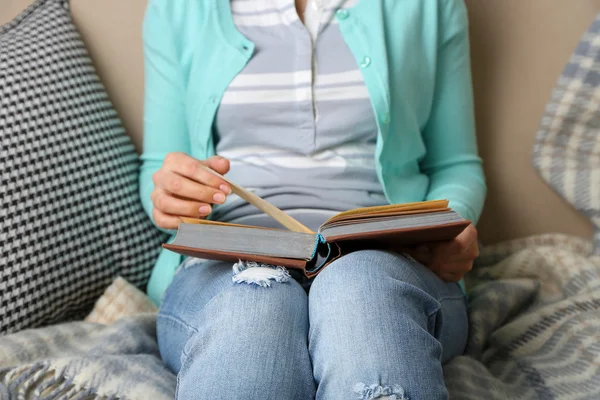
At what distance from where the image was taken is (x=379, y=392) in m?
0.52

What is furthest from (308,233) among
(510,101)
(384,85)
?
(510,101)

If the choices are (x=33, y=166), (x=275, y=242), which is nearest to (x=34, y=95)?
(x=33, y=166)

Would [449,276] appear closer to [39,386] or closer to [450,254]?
[450,254]

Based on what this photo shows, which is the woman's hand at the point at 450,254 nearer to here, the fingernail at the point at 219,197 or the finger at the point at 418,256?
the finger at the point at 418,256

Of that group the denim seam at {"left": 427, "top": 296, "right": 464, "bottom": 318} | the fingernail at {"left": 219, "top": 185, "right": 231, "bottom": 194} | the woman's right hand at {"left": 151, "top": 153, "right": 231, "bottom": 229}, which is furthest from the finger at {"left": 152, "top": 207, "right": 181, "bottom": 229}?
the denim seam at {"left": 427, "top": 296, "right": 464, "bottom": 318}

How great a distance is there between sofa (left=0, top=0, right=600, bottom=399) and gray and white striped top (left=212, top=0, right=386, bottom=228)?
301mm

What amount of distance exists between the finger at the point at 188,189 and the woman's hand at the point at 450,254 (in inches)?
10.1

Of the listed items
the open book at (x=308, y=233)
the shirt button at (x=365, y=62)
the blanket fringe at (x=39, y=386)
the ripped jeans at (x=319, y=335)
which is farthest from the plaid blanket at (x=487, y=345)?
the shirt button at (x=365, y=62)

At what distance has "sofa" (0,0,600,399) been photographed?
106 cm

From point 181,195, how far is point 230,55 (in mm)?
247

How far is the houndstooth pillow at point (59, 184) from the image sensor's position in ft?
2.80

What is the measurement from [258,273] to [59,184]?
0.42m

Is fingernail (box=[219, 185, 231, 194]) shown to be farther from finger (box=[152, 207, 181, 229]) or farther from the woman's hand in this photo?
the woman's hand

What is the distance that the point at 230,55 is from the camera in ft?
2.85
